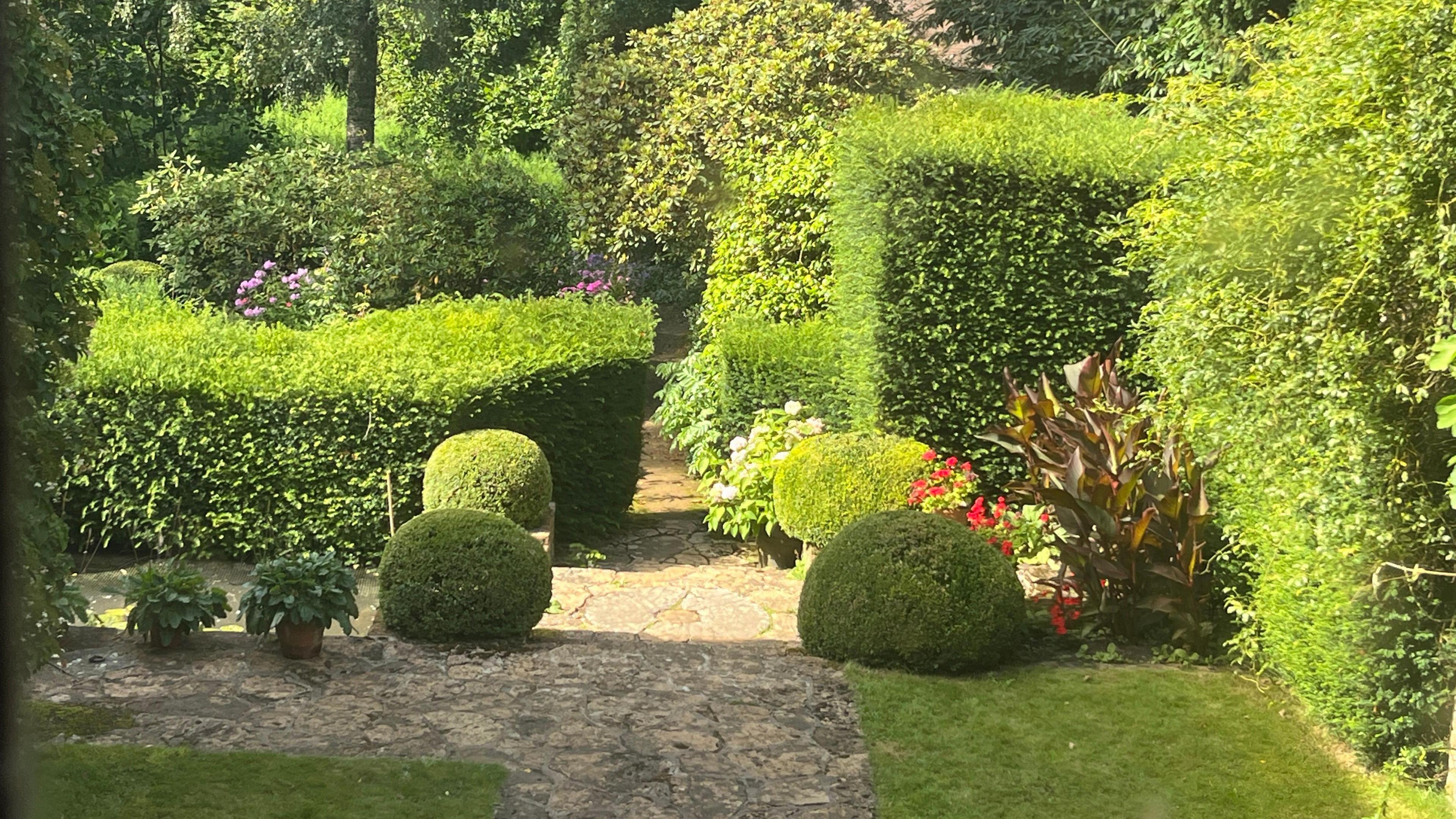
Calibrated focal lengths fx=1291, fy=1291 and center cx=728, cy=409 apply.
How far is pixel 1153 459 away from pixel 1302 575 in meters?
2.05

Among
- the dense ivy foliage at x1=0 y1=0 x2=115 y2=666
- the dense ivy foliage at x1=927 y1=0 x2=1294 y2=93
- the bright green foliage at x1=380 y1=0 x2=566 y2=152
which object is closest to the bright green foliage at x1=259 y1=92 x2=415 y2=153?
the bright green foliage at x1=380 y1=0 x2=566 y2=152

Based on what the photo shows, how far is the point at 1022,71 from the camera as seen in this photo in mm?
17297

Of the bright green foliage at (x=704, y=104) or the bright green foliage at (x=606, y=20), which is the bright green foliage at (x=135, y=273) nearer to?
the bright green foliage at (x=704, y=104)

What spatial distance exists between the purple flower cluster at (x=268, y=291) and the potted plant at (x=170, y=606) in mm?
7800

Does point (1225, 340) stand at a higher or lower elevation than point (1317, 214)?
lower

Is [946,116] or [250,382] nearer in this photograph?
[250,382]

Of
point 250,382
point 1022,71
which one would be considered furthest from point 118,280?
point 1022,71

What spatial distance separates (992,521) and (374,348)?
4999 millimetres

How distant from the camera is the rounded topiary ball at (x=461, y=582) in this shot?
22.4 ft

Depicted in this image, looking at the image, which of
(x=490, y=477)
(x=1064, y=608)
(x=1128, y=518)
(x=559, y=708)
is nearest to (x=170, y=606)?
(x=559, y=708)

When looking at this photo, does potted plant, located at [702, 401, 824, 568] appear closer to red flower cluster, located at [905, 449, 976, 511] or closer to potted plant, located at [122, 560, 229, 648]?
red flower cluster, located at [905, 449, 976, 511]

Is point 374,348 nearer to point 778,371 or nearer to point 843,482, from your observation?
point 778,371

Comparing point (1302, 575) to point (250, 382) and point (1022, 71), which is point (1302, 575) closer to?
point (250, 382)

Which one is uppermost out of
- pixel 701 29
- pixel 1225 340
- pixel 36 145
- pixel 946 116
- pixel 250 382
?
pixel 701 29
